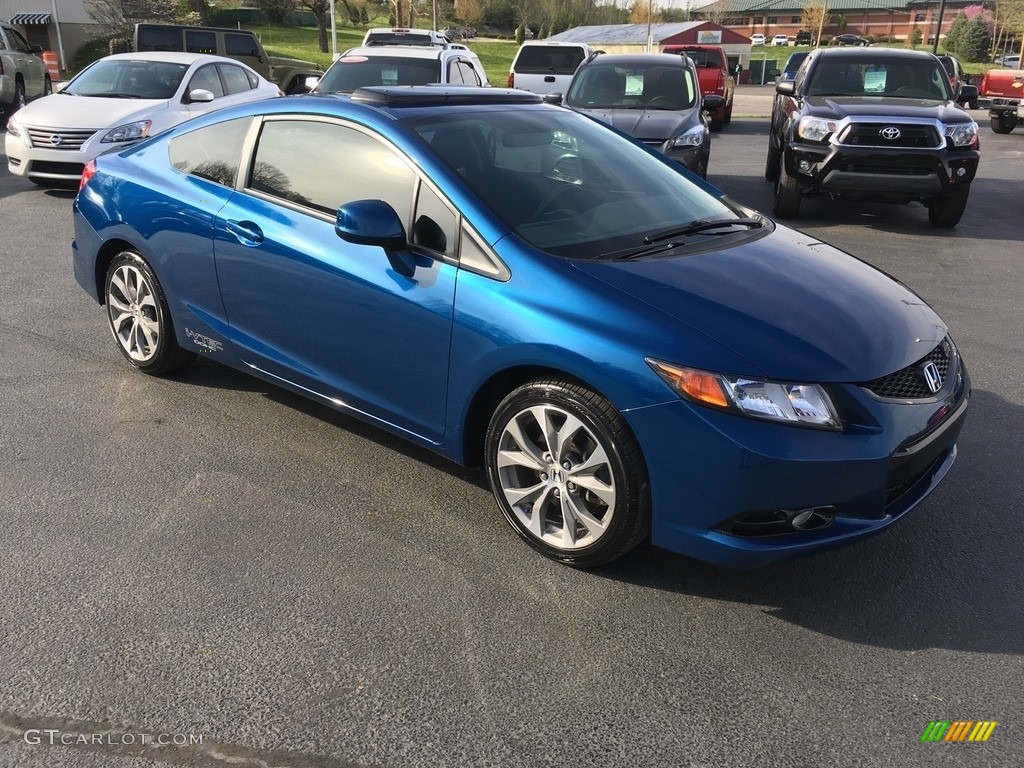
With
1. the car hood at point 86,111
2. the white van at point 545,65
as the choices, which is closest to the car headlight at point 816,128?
the car hood at point 86,111

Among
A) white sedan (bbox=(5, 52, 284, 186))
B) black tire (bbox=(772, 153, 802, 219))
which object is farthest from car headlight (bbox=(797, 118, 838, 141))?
white sedan (bbox=(5, 52, 284, 186))

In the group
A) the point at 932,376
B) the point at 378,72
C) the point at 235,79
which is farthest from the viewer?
the point at 235,79

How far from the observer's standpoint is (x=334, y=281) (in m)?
3.88

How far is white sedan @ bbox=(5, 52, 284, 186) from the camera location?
1066cm

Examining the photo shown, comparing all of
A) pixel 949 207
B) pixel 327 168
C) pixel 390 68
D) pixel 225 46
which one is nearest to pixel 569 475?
pixel 327 168

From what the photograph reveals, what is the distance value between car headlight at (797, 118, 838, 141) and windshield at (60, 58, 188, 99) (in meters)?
7.60

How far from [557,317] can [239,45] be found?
1985 cm

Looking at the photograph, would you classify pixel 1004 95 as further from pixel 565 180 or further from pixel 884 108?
pixel 565 180

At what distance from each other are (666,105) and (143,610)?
9161 mm

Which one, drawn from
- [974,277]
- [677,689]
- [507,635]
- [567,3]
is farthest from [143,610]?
[567,3]

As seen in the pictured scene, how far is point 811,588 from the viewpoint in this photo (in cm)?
335

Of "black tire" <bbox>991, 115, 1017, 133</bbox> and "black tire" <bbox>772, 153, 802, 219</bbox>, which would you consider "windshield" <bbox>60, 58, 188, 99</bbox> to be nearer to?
"black tire" <bbox>772, 153, 802, 219</bbox>

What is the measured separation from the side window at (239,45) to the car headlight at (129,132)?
10602 mm

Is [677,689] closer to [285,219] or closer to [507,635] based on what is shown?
[507,635]
